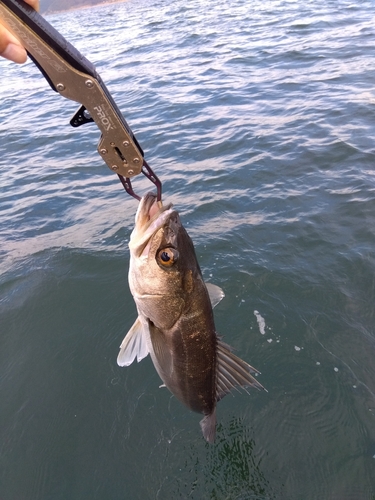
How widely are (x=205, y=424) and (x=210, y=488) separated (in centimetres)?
100

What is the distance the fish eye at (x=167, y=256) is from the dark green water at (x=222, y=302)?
2468 millimetres

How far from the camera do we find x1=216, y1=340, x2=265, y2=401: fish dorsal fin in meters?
3.09

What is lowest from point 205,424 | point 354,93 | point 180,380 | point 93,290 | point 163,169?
point 354,93

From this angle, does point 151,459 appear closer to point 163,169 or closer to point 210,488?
point 210,488

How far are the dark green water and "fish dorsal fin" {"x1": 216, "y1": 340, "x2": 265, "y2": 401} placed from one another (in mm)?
1428

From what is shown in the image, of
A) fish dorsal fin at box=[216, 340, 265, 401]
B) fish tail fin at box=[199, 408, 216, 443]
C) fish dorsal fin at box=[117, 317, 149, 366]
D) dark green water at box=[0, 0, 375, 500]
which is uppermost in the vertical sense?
fish dorsal fin at box=[117, 317, 149, 366]

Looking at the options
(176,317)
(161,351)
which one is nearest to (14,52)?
(176,317)

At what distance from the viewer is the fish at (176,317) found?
104 inches

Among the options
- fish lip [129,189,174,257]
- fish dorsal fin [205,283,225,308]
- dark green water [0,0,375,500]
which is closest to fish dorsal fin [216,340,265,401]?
fish dorsal fin [205,283,225,308]

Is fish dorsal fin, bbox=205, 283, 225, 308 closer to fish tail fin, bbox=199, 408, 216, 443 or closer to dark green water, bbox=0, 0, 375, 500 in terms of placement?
fish tail fin, bbox=199, 408, 216, 443

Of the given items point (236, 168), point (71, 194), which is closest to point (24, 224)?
point (71, 194)

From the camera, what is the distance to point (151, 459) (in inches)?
162

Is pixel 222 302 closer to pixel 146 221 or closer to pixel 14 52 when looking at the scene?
pixel 146 221

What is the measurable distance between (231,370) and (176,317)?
67 centimetres
